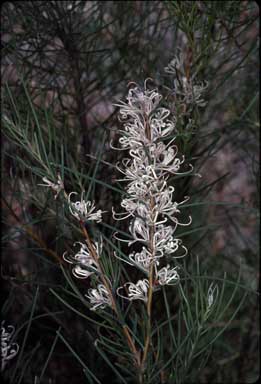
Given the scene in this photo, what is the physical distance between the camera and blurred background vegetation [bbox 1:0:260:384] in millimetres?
415

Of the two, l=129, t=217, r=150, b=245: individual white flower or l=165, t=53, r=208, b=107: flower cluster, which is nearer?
l=129, t=217, r=150, b=245: individual white flower

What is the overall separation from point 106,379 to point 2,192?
203 millimetres

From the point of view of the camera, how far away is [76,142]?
1.72 ft

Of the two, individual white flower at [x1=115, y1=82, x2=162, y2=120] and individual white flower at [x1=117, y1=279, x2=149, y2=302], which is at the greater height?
individual white flower at [x1=115, y1=82, x2=162, y2=120]

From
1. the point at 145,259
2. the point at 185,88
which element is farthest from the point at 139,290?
the point at 185,88

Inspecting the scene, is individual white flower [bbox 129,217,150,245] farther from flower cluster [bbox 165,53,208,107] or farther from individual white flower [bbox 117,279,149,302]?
flower cluster [bbox 165,53,208,107]

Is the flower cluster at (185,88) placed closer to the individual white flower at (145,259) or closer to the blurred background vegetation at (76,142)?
the blurred background vegetation at (76,142)

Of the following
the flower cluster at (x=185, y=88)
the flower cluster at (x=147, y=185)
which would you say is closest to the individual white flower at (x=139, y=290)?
the flower cluster at (x=147, y=185)

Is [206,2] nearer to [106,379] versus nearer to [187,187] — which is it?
[187,187]

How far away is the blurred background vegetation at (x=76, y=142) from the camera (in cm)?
41

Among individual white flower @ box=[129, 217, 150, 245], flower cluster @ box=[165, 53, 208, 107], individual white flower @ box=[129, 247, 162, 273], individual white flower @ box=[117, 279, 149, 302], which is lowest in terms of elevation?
individual white flower @ box=[117, 279, 149, 302]

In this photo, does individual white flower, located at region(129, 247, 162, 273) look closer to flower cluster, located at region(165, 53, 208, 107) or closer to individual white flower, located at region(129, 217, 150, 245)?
individual white flower, located at region(129, 217, 150, 245)

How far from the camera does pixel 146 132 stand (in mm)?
324

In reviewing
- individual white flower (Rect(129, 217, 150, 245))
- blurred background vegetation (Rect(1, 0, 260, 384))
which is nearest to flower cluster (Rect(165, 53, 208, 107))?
blurred background vegetation (Rect(1, 0, 260, 384))
